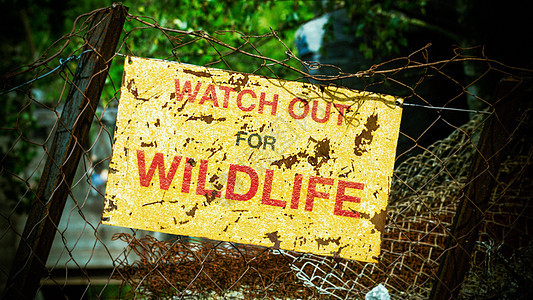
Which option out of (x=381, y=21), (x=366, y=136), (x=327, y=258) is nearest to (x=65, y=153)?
(x=366, y=136)

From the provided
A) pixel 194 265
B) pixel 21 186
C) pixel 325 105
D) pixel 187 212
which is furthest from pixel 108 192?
pixel 21 186

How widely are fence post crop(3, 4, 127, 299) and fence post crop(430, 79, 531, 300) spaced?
Result: 1.43 m

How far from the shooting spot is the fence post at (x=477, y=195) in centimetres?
129

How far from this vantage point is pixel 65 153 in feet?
3.89

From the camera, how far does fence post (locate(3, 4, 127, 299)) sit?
1164 mm

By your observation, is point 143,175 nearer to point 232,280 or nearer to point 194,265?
point 194,265

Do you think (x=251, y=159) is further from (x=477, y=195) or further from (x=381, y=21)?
(x=381, y=21)

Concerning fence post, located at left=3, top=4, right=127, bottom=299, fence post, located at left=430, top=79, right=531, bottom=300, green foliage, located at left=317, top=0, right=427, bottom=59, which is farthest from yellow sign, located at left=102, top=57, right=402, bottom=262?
green foliage, located at left=317, top=0, right=427, bottom=59

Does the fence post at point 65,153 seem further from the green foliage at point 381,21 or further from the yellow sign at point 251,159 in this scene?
the green foliage at point 381,21

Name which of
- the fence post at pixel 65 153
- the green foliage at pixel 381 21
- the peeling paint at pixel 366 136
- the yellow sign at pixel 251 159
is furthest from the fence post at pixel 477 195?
the green foliage at pixel 381 21

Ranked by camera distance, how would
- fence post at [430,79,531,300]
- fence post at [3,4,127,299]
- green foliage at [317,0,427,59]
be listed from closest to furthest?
fence post at [3,4,127,299], fence post at [430,79,531,300], green foliage at [317,0,427,59]

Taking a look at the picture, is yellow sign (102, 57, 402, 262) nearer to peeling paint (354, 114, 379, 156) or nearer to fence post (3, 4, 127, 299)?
peeling paint (354, 114, 379, 156)

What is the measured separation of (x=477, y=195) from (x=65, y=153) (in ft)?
5.05

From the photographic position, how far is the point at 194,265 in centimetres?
142
